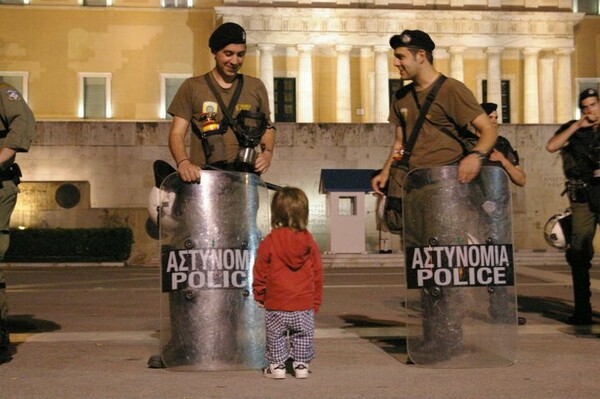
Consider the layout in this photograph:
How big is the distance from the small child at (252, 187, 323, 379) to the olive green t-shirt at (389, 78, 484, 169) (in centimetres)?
115

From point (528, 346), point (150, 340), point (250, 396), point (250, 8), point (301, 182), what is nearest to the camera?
point (250, 396)

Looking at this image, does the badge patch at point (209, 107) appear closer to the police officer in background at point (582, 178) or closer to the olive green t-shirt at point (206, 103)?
→ the olive green t-shirt at point (206, 103)

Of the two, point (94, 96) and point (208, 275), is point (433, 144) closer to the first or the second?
point (208, 275)

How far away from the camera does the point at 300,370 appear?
654cm

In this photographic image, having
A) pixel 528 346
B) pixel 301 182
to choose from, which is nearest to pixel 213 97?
pixel 528 346

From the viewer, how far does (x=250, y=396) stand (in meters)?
5.95

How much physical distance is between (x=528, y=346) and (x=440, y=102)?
1.98 m

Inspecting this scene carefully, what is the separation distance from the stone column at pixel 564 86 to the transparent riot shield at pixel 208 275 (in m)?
46.9

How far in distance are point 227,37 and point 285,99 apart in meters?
44.9

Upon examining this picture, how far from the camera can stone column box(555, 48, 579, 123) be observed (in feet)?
170

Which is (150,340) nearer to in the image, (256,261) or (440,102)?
(256,261)

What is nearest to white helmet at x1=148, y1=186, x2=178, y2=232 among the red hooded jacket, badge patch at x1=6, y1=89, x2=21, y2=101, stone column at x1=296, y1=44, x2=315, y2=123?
the red hooded jacket

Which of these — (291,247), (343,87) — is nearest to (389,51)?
(343,87)

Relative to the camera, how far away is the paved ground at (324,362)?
610 cm
